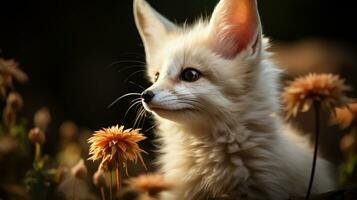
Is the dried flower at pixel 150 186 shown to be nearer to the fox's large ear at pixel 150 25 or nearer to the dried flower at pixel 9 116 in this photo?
the dried flower at pixel 9 116

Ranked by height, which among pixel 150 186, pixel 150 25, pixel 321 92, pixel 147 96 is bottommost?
pixel 150 186

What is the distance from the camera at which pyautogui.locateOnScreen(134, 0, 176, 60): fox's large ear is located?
6.93 feet

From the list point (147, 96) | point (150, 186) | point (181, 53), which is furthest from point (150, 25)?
point (150, 186)

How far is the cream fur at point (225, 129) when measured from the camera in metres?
1.74

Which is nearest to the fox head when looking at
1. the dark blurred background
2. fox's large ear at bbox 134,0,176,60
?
fox's large ear at bbox 134,0,176,60

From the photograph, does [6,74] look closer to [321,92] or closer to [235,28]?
[235,28]

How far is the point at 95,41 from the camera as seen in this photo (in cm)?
388

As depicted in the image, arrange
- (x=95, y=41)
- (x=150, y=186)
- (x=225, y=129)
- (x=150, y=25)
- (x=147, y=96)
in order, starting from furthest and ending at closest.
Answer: (x=95, y=41) < (x=150, y=25) < (x=225, y=129) < (x=147, y=96) < (x=150, y=186)

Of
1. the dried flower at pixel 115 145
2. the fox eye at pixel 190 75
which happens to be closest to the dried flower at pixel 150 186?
the dried flower at pixel 115 145

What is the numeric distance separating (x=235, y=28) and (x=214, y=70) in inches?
6.0

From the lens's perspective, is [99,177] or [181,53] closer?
[99,177]

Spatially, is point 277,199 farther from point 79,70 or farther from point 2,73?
point 79,70

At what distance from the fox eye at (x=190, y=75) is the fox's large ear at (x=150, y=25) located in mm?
326

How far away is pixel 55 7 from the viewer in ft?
12.1
